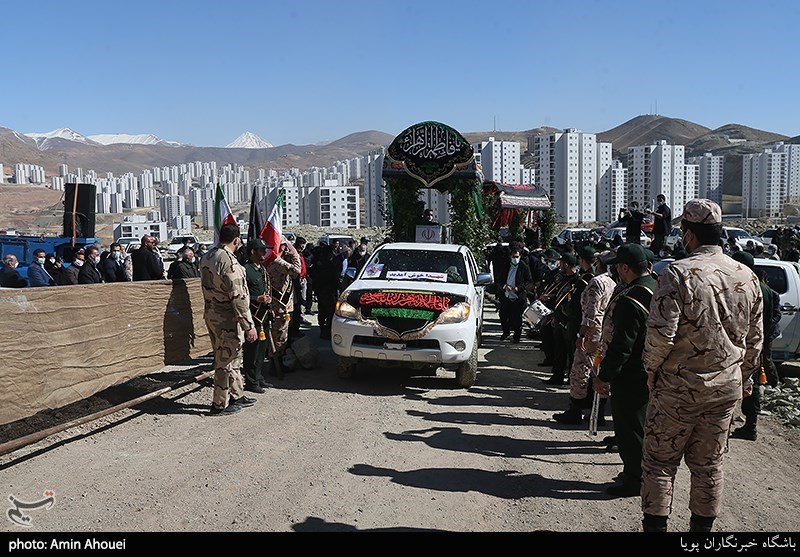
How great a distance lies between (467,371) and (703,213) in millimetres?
4919

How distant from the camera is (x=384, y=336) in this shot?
795 centimetres

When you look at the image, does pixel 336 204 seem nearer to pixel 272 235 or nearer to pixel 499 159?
pixel 499 159

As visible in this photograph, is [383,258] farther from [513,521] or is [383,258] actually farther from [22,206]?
[22,206]

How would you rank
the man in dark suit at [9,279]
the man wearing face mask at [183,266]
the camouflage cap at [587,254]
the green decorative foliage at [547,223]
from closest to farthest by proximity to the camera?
the camouflage cap at [587,254], the man in dark suit at [9,279], the man wearing face mask at [183,266], the green decorative foliage at [547,223]

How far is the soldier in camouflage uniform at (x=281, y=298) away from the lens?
8945mm

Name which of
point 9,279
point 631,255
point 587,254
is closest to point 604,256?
point 587,254

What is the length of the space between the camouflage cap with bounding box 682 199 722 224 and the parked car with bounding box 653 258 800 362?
5.55 metres

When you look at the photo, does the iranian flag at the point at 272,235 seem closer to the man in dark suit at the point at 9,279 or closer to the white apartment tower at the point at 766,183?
the man in dark suit at the point at 9,279

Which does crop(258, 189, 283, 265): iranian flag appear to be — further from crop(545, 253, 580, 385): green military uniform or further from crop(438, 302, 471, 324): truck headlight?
crop(545, 253, 580, 385): green military uniform

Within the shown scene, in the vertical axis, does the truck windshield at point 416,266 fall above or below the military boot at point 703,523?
above

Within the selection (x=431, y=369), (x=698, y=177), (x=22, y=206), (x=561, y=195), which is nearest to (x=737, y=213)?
(x=698, y=177)

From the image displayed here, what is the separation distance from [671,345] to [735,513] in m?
1.92

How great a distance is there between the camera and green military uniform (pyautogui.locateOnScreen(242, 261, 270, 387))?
785 centimetres

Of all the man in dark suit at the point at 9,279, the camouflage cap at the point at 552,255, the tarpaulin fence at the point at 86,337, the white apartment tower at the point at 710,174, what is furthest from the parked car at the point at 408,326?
the white apartment tower at the point at 710,174
